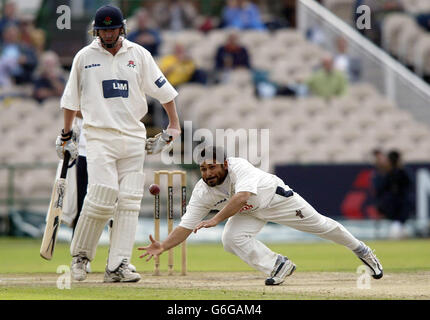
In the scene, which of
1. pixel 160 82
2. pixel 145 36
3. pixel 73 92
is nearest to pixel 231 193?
pixel 160 82

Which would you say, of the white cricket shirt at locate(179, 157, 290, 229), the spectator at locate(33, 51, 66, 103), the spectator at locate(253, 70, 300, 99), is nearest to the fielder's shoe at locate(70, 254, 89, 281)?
the white cricket shirt at locate(179, 157, 290, 229)

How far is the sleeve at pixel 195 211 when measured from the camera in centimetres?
812

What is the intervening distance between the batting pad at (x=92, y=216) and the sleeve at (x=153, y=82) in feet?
3.02

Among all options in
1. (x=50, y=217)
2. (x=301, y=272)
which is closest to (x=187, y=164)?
(x=301, y=272)

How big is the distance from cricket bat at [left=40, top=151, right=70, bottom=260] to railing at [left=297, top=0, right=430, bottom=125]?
11074mm

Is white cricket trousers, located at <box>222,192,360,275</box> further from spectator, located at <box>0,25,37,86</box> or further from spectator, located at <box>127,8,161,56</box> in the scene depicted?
spectator, located at <box>0,25,37,86</box>

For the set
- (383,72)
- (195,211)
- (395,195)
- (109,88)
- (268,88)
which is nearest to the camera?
(109,88)

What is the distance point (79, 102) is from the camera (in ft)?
27.1

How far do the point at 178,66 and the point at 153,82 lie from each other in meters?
9.53

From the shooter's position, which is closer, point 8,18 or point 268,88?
point 268,88

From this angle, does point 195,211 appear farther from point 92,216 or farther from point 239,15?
point 239,15

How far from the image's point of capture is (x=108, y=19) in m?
8.04

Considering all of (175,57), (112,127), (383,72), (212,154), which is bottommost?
(212,154)

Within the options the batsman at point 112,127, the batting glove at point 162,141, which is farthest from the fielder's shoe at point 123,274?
the batting glove at point 162,141
